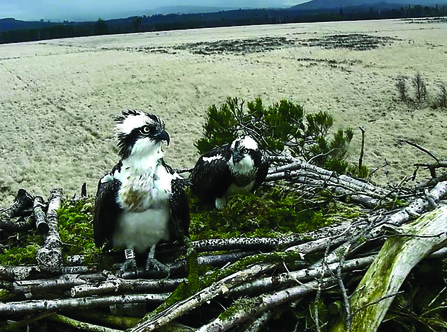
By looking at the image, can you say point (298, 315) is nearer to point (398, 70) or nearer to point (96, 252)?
point (96, 252)

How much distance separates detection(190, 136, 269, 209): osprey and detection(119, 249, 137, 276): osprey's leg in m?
1.41

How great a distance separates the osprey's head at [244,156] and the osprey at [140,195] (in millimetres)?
1254

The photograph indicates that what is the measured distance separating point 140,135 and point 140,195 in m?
0.37

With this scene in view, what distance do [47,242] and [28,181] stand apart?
1003 cm

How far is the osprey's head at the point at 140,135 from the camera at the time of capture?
3.40 m

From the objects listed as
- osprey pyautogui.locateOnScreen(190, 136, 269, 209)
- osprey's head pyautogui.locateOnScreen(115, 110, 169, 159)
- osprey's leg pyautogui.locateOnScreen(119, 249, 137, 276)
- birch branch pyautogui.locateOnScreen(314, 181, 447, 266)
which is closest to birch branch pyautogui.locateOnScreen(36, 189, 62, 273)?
osprey's leg pyautogui.locateOnScreen(119, 249, 137, 276)

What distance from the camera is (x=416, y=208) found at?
363cm

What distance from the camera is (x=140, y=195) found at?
11.0 ft

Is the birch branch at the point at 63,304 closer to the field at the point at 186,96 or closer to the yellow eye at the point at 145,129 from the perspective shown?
the yellow eye at the point at 145,129

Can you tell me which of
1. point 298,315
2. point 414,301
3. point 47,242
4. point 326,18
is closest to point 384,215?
point 414,301

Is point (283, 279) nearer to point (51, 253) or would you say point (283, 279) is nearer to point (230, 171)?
point (51, 253)

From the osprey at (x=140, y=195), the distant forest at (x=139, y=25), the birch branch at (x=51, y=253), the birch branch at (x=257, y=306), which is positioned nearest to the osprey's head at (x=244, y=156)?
the osprey at (x=140, y=195)

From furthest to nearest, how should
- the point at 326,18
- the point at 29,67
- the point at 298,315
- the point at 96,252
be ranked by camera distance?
1. the point at 326,18
2. the point at 29,67
3. the point at 96,252
4. the point at 298,315

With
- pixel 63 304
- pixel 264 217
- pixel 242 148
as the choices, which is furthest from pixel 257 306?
pixel 242 148
